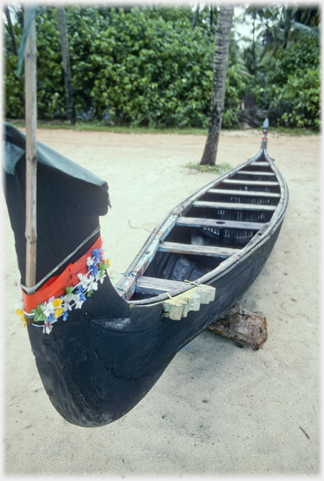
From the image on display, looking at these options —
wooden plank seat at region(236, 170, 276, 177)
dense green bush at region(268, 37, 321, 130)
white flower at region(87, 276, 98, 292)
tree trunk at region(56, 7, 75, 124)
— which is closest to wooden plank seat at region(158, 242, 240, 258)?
white flower at region(87, 276, 98, 292)

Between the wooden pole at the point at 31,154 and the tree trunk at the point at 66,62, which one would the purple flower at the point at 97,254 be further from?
the tree trunk at the point at 66,62

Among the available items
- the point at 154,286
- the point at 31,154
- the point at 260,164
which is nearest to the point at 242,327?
the point at 154,286

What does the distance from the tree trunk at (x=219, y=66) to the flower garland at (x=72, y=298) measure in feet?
21.2

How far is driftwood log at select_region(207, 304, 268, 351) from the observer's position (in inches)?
111

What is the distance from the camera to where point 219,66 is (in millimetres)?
6797

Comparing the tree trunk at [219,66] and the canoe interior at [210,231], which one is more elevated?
the tree trunk at [219,66]

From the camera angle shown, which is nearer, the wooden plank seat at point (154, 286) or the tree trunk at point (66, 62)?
the wooden plank seat at point (154, 286)

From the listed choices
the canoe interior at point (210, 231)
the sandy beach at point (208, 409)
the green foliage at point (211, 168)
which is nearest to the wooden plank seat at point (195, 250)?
the canoe interior at point (210, 231)

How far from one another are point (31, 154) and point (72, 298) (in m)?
0.66

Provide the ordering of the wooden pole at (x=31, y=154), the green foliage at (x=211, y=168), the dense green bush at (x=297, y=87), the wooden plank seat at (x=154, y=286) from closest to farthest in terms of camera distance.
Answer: the wooden pole at (x=31, y=154) → the wooden plank seat at (x=154, y=286) → the green foliage at (x=211, y=168) → the dense green bush at (x=297, y=87)

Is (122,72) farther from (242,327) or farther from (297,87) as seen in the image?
(242,327)

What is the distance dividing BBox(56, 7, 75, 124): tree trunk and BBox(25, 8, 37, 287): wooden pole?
11288 millimetres

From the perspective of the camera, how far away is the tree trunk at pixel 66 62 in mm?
10172

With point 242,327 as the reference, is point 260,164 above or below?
above
